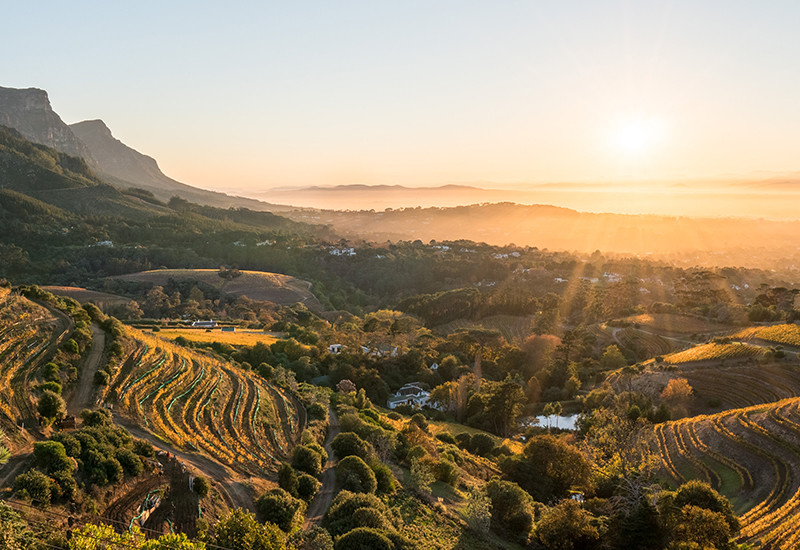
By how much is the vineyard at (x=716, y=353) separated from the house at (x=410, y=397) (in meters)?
28.0

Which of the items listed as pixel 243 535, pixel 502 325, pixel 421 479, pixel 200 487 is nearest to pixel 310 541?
pixel 243 535

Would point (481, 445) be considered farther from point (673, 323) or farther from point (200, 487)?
point (673, 323)

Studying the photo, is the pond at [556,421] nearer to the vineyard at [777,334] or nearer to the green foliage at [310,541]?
the vineyard at [777,334]

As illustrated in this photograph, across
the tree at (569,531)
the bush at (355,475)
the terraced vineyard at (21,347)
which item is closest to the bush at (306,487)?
the bush at (355,475)

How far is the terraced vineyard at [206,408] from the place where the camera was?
22.8m

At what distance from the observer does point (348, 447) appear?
27047 millimetres

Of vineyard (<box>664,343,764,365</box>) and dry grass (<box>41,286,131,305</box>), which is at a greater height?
vineyard (<box>664,343,764,365</box>)

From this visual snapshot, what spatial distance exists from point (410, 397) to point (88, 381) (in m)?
32.8

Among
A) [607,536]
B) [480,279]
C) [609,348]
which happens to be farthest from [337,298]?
[607,536]

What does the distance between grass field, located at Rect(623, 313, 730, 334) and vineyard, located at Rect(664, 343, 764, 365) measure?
19072mm

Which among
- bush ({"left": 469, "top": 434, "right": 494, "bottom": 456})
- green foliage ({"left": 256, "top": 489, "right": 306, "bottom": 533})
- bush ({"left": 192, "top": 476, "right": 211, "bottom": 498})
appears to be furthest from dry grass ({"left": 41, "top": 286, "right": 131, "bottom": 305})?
green foliage ({"left": 256, "top": 489, "right": 306, "bottom": 533})

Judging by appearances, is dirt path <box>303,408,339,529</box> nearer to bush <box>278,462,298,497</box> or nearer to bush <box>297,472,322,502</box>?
bush <box>297,472,322,502</box>

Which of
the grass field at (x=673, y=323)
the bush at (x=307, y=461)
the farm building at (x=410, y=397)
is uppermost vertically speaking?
the bush at (x=307, y=461)

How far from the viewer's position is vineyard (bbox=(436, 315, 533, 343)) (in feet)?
299
